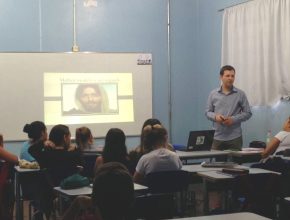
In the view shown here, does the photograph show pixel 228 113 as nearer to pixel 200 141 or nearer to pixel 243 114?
pixel 243 114

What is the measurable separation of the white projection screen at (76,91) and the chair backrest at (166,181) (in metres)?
3.93

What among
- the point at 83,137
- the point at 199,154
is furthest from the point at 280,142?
the point at 83,137

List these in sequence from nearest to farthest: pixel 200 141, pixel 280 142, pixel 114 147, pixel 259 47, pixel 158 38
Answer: pixel 114 147, pixel 280 142, pixel 200 141, pixel 259 47, pixel 158 38

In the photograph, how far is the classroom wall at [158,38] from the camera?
25.2 ft

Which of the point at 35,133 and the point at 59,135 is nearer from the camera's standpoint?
the point at 59,135

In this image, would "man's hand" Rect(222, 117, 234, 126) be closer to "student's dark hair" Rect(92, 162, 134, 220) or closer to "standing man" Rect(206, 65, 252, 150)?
"standing man" Rect(206, 65, 252, 150)

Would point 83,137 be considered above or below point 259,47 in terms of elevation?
below

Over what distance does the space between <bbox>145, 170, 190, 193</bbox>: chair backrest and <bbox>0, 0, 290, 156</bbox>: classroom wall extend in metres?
3.19

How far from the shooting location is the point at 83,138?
5.88 m

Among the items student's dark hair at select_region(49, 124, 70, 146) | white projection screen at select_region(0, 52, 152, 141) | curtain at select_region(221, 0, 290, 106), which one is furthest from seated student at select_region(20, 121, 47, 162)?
curtain at select_region(221, 0, 290, 106)

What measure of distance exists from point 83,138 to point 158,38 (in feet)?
10.9

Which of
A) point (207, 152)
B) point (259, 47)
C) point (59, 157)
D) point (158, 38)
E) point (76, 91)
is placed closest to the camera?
point (59, 157)

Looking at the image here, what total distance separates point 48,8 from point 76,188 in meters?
4.63

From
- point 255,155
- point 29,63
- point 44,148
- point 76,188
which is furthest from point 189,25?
point 76,188
